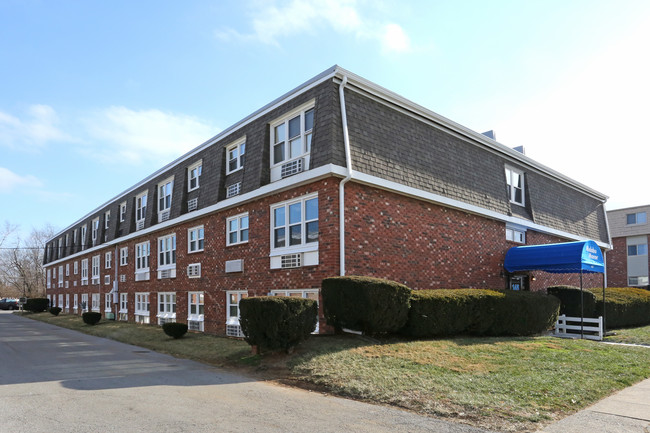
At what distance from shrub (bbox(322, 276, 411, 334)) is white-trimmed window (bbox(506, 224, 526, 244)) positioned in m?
9.73

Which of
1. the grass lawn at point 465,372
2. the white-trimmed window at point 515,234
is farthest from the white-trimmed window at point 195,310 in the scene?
the white-trimmed window at point 515,234

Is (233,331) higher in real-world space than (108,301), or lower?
higher

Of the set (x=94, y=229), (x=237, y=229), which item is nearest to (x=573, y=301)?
(x=237, y=229)

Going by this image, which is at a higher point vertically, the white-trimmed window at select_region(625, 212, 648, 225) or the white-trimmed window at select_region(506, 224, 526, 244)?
the white-trimmed window at select_region(625, 212, 648, 225)

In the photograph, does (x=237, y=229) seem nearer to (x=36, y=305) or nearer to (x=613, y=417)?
(x=613, y=417)

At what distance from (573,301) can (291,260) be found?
1143 cm

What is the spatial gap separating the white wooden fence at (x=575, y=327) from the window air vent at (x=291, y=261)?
392 inches

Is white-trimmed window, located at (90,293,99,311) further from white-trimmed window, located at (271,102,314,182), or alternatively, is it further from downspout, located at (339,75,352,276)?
downspout, located at (339,75,352,276)

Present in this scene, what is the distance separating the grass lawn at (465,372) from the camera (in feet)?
23.0

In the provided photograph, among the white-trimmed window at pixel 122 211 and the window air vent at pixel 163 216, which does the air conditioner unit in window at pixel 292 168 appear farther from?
the white-trimmed window at pixel 122 211

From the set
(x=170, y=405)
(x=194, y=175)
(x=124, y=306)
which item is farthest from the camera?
(x=124, y=306)

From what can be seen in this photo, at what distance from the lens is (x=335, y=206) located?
1309 centimetres

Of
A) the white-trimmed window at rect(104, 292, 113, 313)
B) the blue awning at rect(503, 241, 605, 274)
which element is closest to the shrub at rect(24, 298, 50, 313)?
the white-trimmed window at rect(104, 292, 113, 313)

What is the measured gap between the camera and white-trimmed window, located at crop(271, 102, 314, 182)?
14.6 m
